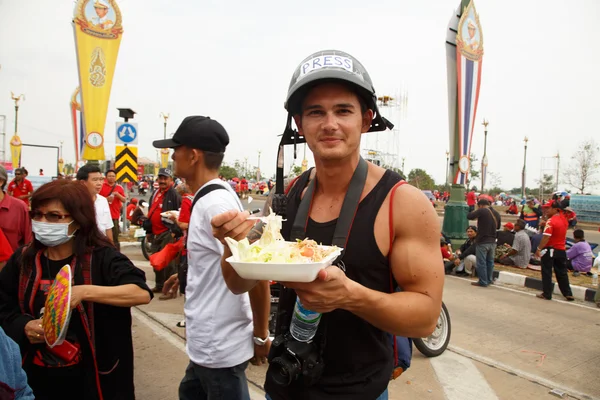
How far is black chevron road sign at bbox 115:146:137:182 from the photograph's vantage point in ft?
36.3

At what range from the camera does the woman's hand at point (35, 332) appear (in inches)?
83.7

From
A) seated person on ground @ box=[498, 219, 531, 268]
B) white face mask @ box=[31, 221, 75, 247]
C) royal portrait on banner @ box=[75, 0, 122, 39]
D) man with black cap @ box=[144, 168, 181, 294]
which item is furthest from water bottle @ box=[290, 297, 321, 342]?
royal portrait on banner @ box=[75, 0, 122, 39]

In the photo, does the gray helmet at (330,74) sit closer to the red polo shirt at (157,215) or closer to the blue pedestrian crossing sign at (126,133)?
the red polo shirt at (157,215)

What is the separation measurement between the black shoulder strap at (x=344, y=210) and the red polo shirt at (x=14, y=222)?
11.9 feet

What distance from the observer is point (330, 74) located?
153 cm

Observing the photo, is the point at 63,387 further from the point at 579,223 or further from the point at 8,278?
the point at 579,223

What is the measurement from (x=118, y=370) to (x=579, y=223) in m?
30.5

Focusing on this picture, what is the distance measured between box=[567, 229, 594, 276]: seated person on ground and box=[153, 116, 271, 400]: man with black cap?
1049 cm

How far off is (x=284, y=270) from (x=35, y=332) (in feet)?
5.59

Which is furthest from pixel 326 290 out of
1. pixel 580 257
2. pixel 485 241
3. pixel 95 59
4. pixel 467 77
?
pixel 95 59

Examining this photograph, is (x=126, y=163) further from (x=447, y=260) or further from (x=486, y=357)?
(x=486, y=357)

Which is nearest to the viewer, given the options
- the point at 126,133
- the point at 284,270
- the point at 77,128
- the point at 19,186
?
the point at 284,270

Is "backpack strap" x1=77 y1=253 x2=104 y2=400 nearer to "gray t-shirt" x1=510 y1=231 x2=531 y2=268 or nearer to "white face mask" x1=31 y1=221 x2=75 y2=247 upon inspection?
"white face mask" x1=31 y1=221 x2=75 y2=247

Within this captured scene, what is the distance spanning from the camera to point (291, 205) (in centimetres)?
185
